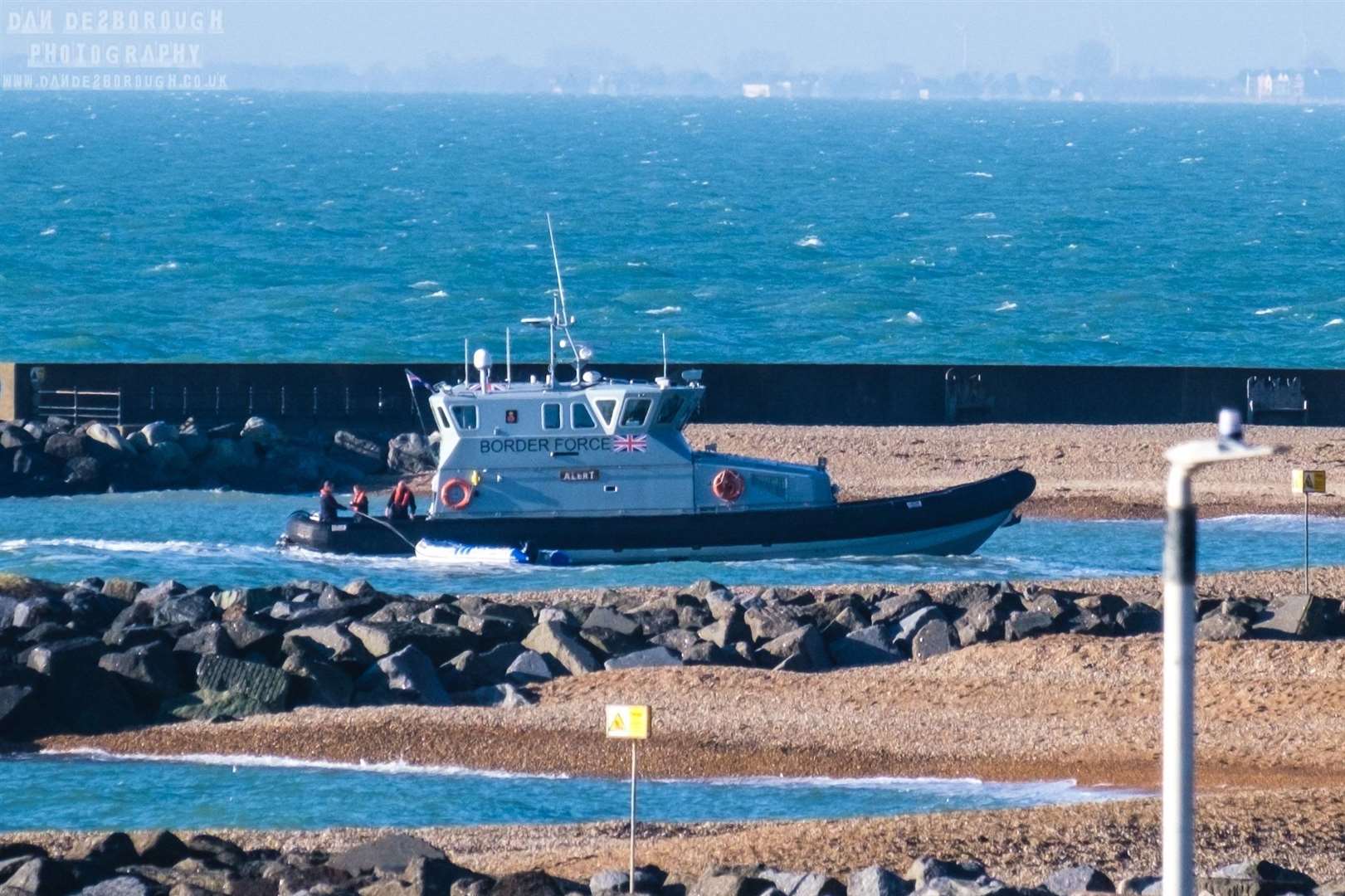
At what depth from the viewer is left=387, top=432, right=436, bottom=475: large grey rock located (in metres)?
30.9

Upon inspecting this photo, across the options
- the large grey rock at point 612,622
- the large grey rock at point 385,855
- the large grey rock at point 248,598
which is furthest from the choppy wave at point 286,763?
the large grey rock at point 248,598

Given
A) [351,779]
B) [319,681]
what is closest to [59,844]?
[351,779]

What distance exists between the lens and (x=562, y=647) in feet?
57.4

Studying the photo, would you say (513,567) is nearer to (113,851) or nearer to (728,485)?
(728,485)

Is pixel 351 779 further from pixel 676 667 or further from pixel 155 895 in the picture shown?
pixel 155 895

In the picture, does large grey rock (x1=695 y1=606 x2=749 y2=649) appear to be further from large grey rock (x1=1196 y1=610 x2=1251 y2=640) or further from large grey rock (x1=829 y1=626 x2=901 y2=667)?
large grey rock (x1=1196 y1=610 x2=1251 y2=640)

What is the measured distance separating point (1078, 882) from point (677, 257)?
182 feet

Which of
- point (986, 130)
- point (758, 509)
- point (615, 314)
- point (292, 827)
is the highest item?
point (986, 130)

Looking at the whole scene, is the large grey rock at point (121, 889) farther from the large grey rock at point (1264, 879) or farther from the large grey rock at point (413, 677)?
the large grey rock at point (413, 677)

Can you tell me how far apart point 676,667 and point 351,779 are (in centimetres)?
317

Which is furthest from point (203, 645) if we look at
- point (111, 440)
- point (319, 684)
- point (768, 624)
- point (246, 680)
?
point (111, 440)

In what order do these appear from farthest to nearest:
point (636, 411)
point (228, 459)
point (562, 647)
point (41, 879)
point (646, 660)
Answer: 1. point (228, 459)
2. point (636, 411)
3. point (562, 647)
4. point (646, 660)
5. point (41, 879)

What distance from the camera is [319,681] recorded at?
16422 mm

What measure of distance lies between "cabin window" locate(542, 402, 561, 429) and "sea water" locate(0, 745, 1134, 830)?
8528 millimetres
